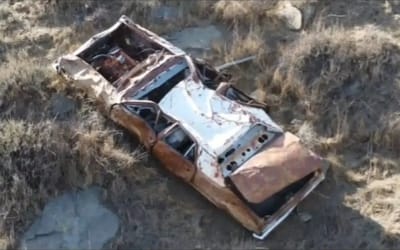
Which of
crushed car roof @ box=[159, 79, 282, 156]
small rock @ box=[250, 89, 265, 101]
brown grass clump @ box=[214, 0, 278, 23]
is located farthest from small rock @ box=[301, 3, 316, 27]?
crushed car roof @ box=[159, 79, 282, 156]

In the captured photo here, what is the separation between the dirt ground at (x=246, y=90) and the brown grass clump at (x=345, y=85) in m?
0.01

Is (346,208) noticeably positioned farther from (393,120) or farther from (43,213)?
(43,213)

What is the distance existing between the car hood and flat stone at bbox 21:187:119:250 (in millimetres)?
1291

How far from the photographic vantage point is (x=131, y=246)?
721 cm

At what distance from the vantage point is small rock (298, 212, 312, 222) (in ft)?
24.0

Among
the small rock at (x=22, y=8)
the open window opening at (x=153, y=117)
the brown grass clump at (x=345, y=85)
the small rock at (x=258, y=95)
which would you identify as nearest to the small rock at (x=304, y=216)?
the brown grass clump at (x=345, y=85)

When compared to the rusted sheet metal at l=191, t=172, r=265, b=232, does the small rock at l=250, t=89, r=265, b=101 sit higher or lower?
higher

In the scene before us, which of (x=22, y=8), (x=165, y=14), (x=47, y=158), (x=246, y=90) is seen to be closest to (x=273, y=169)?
(x=246, y=90)

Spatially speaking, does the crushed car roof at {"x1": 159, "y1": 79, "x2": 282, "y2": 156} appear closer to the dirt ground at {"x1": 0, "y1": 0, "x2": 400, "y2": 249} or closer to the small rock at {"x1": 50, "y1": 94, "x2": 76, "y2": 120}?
the dirt ground at {"x1": 0, "y1": 0, "x2": 400, "y2": 249}

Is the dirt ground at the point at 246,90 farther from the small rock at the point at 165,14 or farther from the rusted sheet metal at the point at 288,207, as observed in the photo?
the rusted sheet metal at the point at 288,207

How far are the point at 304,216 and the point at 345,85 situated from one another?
1775mm

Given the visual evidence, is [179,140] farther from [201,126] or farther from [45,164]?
[45,164]

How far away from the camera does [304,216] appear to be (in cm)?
734

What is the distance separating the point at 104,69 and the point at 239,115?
1654 millimetres
